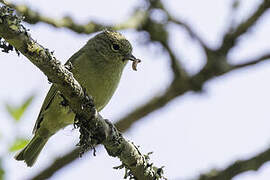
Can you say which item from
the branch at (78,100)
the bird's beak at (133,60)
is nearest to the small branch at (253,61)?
the bird's beak at (133,60)

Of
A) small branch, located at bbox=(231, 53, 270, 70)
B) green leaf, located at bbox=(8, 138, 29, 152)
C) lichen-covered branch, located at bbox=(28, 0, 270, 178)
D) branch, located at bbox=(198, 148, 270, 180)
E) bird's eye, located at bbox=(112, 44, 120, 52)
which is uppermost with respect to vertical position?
bird's eye, located at bbox=(112, 44, 120, 52)

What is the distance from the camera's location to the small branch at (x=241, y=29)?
19.0 feet

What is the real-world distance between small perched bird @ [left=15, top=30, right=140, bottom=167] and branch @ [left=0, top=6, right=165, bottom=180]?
1126mm

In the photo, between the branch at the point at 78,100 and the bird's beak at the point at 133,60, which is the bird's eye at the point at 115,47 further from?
the branch at the point at 78,100

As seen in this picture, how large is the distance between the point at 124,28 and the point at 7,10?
10.2ft

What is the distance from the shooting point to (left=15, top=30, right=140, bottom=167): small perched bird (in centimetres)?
521

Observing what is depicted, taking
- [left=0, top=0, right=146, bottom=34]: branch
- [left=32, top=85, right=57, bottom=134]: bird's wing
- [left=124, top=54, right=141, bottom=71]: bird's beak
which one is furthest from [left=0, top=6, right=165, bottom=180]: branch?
[left=124, top=54, right=141, bottom=71]: bird's beak

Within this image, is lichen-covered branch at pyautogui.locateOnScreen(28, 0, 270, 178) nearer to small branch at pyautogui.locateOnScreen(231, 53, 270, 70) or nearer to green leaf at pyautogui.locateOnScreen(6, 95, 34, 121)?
small branch at pyautogui.locateOnScreen(231, 53, 270, 70)

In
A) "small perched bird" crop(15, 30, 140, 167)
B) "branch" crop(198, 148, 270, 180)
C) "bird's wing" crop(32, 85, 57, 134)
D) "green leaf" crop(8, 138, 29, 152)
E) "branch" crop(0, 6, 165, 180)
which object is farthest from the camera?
"bird's wing" crop(32, 85, 57, 134)

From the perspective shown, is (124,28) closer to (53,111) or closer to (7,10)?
(53,111)

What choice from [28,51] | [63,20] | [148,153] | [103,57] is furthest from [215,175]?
[28,51]

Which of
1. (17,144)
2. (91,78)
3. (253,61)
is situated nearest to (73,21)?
(91,78)

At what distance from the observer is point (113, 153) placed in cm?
390

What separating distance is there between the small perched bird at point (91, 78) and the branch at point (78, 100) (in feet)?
3.69
